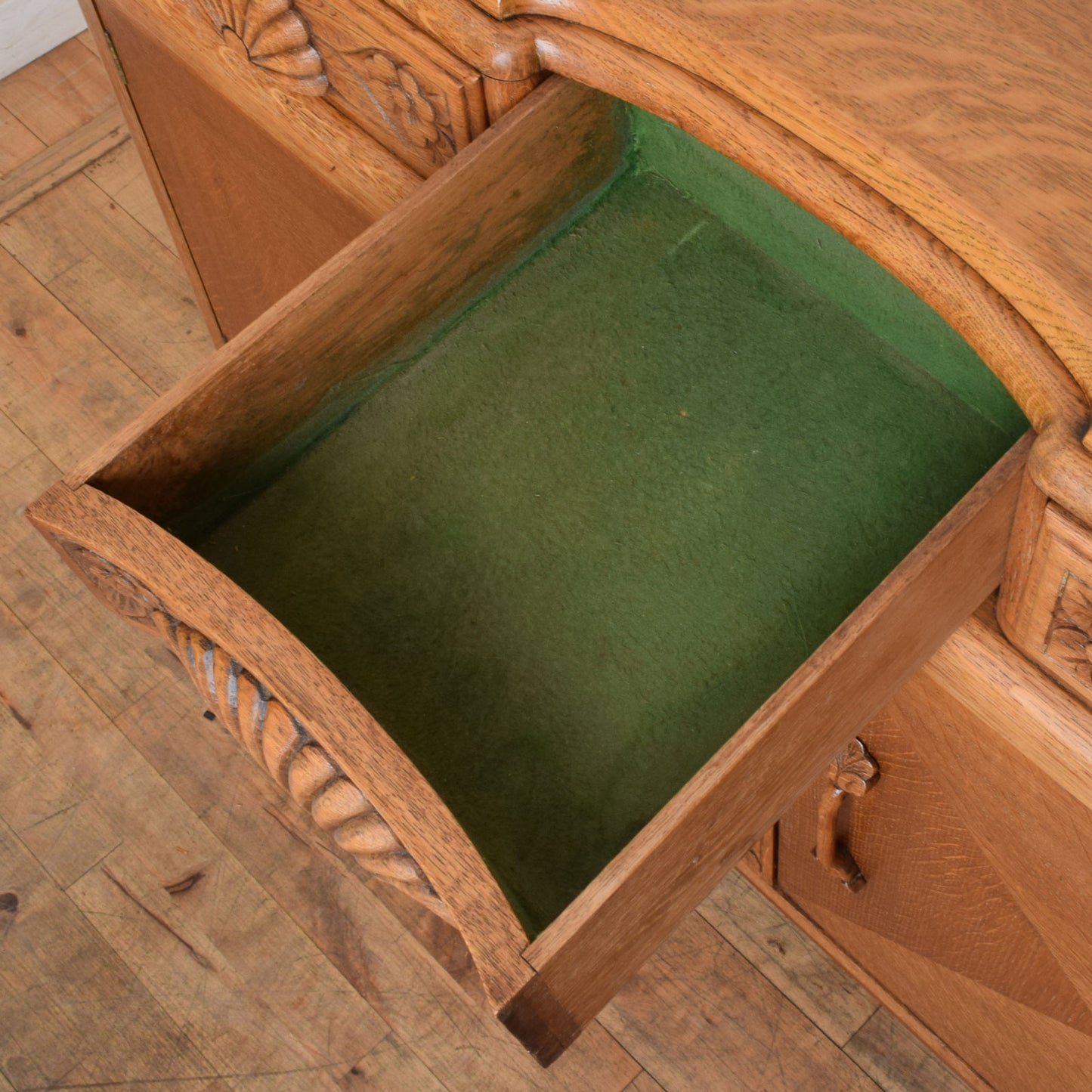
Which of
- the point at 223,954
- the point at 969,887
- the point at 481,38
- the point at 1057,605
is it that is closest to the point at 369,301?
the point at 481,38

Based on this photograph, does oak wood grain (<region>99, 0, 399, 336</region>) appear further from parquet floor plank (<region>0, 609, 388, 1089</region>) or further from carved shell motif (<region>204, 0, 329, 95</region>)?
parquet floor plank (<region>0, 609, 388, 1089</region>)

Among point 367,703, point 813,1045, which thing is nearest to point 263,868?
point 813,1045

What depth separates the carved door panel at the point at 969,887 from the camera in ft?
2.77

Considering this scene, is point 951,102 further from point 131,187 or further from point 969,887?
point 131,187

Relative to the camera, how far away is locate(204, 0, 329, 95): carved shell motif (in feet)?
3.08

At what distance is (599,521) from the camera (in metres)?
0.80

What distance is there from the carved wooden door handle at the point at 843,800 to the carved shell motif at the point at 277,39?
614 millimetres

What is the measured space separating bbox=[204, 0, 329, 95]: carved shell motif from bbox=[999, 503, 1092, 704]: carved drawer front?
1.97 ft

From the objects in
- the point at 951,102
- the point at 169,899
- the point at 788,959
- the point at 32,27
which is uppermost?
the point at 951,102

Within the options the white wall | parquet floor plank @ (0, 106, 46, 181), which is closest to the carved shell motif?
parquet floor plank @ (0, 106, 46, 181)

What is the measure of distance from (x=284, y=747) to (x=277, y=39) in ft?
1.81

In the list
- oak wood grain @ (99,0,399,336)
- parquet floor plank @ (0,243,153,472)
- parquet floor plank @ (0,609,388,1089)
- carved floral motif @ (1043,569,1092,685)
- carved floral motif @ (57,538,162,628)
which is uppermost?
carved floral motif @ (1043,569,1092,685)

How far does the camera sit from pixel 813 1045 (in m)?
1.29

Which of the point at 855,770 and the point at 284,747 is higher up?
the point at 855,770
